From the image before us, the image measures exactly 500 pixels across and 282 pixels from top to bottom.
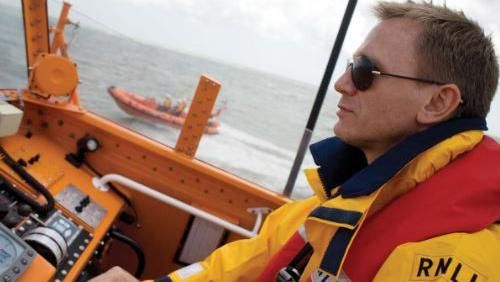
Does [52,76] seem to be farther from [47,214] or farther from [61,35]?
[47,214]

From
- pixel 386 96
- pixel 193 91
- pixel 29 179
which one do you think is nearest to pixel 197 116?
pixel 29 179

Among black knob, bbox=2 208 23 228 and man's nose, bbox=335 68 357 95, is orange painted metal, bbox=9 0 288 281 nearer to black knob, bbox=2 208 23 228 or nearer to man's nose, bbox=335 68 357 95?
black knob, bbox=2 208 23 228

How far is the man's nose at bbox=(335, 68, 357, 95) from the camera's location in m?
1.15

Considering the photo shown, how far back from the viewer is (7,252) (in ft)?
4.24

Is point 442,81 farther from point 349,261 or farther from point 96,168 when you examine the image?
point 96,168

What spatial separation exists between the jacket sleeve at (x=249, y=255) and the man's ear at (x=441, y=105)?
0.48m

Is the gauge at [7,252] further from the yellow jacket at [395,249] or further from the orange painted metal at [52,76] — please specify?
the orange painted metal at [52,76]

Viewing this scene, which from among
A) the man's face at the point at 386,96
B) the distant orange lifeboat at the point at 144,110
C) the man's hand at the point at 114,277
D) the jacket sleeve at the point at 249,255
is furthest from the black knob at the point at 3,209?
the distant orange lifeboat at the point at 144,110

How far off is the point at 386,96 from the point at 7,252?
1149 mm

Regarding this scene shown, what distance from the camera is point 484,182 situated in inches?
34.9

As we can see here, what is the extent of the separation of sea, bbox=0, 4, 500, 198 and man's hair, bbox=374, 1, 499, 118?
4.18 ft

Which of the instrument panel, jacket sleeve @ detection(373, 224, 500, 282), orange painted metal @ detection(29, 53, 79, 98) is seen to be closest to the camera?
jacket sleeve @ detection(373, 224, 500, 282)

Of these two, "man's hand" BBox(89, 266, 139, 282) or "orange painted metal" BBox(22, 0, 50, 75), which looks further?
"orange painted metal" BBox(22, 0, 50, 75)

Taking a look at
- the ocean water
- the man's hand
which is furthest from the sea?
the man's hand
